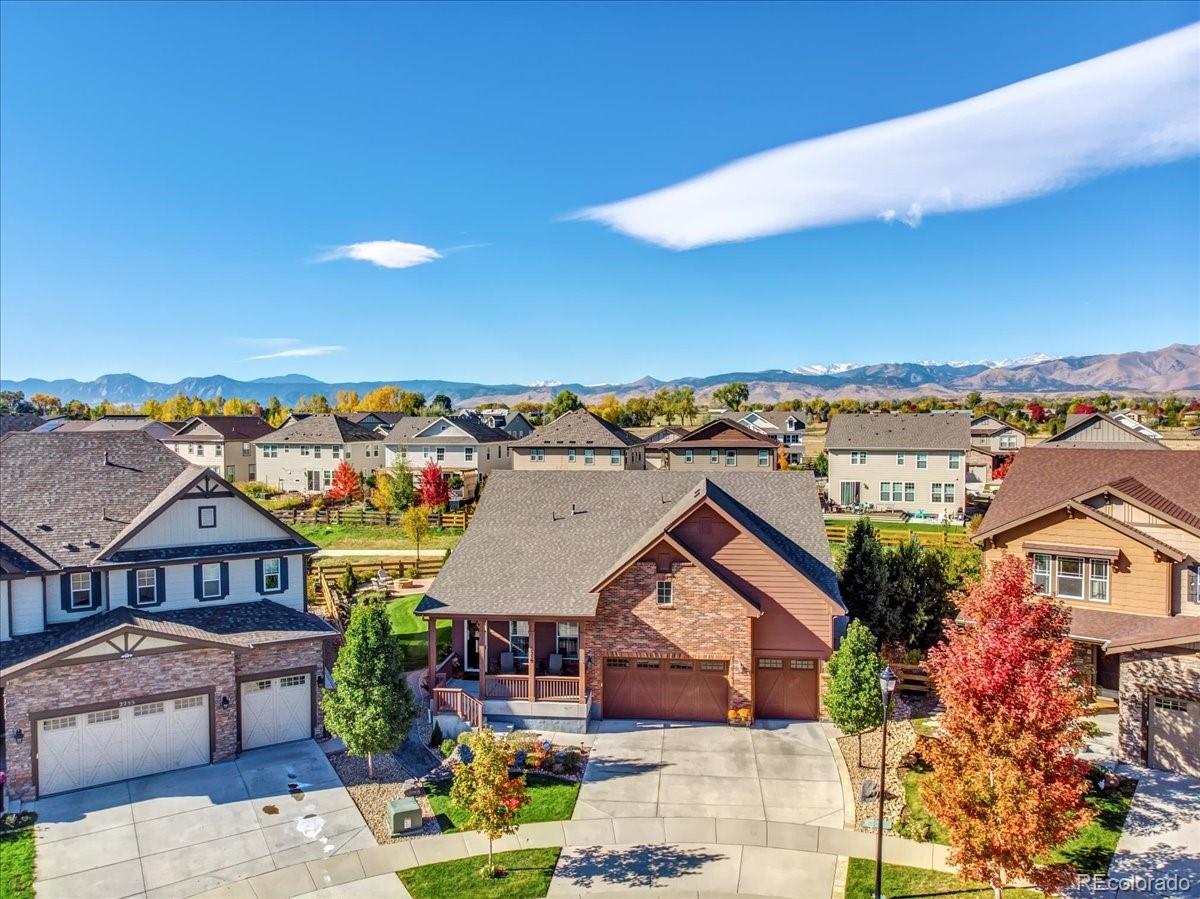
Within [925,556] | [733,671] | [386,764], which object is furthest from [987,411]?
[386,764]

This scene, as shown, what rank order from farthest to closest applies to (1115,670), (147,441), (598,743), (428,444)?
(428,444) < (147,441) < (1115,670) < (598,743)

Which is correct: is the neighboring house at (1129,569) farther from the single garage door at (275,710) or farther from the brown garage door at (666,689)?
the single garage door at (275,710)

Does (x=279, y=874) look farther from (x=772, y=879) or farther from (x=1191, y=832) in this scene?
(x=1191, y=832)

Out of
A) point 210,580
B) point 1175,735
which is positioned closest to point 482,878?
point 210,580

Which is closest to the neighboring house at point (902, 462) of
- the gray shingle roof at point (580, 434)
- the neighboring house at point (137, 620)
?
the gray shingle roof at point (580, 434)

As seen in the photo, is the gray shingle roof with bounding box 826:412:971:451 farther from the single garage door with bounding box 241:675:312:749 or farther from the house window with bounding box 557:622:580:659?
the single garage door with bounding box 241:675:312:749

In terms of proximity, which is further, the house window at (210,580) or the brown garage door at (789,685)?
the brown garage door at (789,685)
